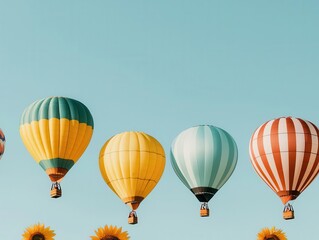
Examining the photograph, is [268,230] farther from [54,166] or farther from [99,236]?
[54,166]

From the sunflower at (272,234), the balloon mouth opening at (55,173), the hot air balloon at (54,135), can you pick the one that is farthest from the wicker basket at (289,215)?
the sunflower at (272,234)

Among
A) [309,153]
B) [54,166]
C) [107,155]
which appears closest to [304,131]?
[309,153]

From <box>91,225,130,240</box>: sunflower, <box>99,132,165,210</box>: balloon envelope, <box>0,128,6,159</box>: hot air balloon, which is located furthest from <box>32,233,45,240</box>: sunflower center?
<box>0,128,6,159</box>: hot air balloon

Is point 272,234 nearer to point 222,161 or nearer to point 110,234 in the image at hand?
point 110,234

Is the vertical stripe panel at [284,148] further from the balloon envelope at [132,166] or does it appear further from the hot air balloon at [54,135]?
the hot air balloon at [54,135]

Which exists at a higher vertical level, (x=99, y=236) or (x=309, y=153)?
(x=309, y=153)

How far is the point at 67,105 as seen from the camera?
1590 inches

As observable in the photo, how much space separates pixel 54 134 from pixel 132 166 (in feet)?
13.7

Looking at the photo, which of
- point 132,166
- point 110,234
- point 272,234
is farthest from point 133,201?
point 110,234

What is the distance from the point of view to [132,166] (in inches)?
1561

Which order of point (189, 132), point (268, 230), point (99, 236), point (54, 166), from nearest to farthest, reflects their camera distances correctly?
point (99, 236)
point (268, 230)
point (54, 166)
point (189, 132)

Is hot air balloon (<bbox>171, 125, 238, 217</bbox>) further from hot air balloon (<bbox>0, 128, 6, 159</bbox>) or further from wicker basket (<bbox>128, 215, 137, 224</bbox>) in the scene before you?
hot air balloon (<bbox>0, 128, 6, 159</bbox>)

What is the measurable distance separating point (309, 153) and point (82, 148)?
452 inches

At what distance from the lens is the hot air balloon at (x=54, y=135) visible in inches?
1559
